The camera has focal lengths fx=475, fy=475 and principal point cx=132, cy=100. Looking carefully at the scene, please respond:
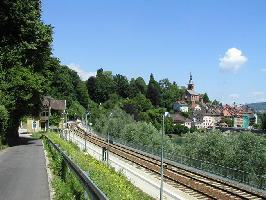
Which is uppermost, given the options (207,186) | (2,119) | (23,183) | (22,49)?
(22,49)

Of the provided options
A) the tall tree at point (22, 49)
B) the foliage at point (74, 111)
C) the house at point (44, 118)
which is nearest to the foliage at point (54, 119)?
the house at point (44, 118)

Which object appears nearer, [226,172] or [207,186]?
[207,186]

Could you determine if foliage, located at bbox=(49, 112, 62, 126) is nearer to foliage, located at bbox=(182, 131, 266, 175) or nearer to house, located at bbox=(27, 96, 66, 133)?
house, located at bbox=(27, 96, 66, 133)

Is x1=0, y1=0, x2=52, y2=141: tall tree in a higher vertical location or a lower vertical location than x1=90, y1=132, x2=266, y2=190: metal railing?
higher

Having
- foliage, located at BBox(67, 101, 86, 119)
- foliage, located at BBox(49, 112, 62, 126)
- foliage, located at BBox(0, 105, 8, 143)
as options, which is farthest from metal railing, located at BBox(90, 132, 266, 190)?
foliage, located at BBox(67, 101, 86, 119)

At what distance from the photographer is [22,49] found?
5178 centimetres

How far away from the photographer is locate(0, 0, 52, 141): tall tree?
5012cm

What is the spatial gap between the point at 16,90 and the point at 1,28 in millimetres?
7152

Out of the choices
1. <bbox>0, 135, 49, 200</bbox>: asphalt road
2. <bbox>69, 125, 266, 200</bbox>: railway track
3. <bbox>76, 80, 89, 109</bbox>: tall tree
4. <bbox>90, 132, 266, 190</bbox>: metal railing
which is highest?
<bbox>76, 80, 89, 109</bbox>: tall tree

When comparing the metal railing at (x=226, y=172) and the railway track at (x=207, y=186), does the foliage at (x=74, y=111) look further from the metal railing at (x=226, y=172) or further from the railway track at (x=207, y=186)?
the railway track at (x=207, y=186)

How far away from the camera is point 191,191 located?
30.1 metres

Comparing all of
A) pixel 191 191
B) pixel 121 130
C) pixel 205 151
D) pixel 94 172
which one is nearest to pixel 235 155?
pixel 205 151

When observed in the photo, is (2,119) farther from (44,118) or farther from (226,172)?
(44,118)

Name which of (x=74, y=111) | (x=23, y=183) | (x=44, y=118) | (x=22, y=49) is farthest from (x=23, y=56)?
(x=74, y=111)
